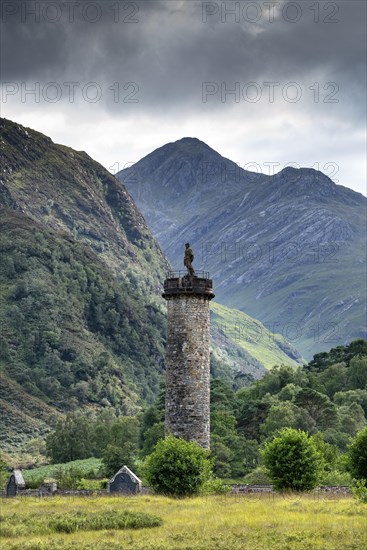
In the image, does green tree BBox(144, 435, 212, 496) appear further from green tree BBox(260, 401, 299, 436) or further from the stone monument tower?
green tree BBox(260, 401, 299, 436)

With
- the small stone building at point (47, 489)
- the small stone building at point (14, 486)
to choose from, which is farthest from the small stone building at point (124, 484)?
the small stone building at point (14, 486)

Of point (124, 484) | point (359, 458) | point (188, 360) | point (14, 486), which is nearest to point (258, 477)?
point (359, 458)

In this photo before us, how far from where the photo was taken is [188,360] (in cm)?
5034

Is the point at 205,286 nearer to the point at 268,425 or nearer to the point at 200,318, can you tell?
the point at 200,318

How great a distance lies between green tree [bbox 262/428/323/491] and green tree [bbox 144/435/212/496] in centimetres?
482

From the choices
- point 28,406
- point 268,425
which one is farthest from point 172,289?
point 28,406

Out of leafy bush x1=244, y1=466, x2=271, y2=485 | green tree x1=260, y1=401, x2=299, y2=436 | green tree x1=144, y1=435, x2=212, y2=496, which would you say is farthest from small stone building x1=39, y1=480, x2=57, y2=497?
green tree x1=260, y1=401, x2=299, y2=436

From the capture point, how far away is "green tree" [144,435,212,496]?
4519 centimetres

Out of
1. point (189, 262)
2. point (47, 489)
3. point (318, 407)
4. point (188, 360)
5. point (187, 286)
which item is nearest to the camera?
point (188, 360)

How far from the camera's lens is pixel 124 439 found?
114 metres

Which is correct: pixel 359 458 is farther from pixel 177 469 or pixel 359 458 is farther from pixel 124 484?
pixel 124 484

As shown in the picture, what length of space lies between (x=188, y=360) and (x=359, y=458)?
11319 millimetres

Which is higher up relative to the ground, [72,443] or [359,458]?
[72,443]

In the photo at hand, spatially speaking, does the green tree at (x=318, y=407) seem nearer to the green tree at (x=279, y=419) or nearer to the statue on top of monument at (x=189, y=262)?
the green tree at (x=279, y=419)
